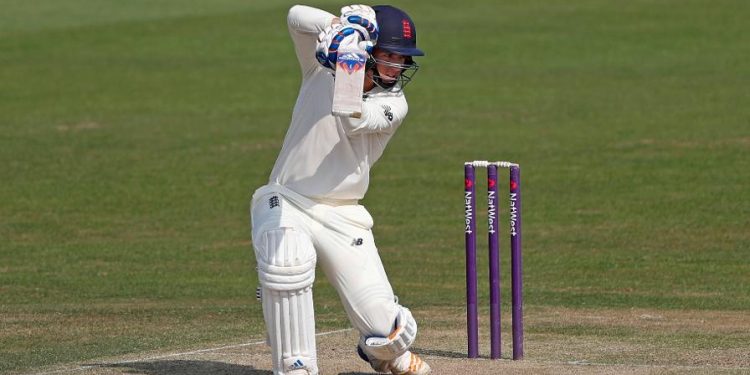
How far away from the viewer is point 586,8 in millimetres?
38156

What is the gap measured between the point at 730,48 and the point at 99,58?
→ 13288 mm

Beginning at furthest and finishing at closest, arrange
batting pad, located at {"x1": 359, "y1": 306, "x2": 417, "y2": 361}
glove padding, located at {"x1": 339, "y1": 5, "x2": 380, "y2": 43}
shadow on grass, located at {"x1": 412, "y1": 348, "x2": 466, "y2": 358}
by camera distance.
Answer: shadow on grass, located at {"x1": 412, "y1": 348, "x2": 466, "y2": 358}
batting pad, located at {"x1": 359, "y1": 306, "x2": 417, "y2": 361}
glove padding, located at {"x1": 339, "y1": 5, "x2": 380, "y2": 43}

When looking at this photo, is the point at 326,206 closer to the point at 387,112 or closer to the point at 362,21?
the point at 387,112

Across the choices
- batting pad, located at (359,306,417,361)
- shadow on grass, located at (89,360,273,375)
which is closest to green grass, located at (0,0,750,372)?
shadow on grass, located at (89,360,273,375)

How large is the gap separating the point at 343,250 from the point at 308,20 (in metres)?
1.14

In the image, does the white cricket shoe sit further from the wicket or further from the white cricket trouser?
the wicket

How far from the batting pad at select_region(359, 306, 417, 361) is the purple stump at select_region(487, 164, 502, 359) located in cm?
89

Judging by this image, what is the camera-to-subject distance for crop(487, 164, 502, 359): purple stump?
8.20 metres

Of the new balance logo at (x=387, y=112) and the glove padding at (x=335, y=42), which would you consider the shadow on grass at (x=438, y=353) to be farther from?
the glove padding at (x=335, y=42)

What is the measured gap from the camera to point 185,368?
8.21m

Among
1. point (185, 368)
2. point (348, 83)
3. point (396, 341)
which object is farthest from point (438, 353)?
point (348, 83)

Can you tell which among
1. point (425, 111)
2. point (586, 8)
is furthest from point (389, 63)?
point (586, 8)

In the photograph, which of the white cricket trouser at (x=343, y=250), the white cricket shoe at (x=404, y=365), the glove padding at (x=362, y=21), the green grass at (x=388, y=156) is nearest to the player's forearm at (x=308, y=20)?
the glove padding at (x=362, y=21)

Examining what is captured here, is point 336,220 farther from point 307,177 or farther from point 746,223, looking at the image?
point 746,223
